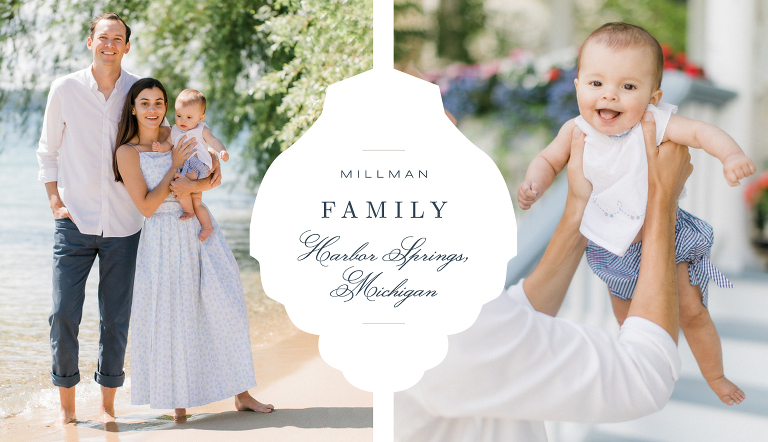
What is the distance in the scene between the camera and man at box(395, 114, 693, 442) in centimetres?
99

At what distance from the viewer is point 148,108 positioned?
4.43 feet

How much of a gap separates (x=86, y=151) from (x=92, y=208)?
0.45 feet

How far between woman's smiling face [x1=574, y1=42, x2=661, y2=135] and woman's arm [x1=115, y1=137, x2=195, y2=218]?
905 millimetres

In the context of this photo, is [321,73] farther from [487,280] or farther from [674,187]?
[674,187]

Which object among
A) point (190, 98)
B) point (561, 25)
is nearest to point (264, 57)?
point (190, 98)

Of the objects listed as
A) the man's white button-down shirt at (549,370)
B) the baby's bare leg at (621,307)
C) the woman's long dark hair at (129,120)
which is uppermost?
the woman's long dark hair at (129,120)

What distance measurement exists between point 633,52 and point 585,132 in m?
0.16

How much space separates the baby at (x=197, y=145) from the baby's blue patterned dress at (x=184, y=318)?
0.07 feet

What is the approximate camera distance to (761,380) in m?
1.67

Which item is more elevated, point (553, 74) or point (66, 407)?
point (553, 74)

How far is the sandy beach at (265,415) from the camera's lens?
1455 millimetres

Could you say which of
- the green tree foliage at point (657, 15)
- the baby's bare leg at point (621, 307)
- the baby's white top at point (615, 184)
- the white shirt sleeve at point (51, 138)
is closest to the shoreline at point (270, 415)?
the white shirt sleeve at point (51, 138)

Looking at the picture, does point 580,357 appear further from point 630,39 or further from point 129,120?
point 129,120

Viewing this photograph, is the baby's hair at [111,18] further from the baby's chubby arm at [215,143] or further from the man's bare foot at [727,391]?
the man's bare foot at [727,391]
